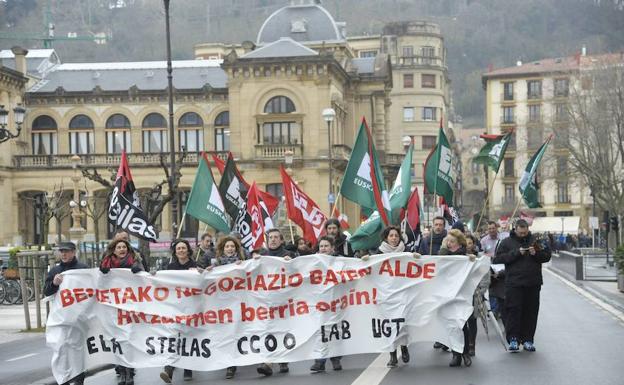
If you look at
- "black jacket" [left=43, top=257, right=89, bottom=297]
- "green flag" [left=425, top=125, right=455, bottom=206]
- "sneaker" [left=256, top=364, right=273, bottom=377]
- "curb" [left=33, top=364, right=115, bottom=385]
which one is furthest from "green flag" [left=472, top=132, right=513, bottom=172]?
"black jacket" [left=43, top=257, right=89, bottom=297]

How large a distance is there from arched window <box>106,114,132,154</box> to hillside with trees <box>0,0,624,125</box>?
2371 inches

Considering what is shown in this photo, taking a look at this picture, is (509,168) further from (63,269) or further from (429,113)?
(63,269)

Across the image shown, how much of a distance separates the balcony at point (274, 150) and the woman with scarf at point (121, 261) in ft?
199

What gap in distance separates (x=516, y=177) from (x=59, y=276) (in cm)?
10871

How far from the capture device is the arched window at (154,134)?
274ft

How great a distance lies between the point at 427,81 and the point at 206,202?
107439 mm

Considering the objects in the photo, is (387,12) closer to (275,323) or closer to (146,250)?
(146,250)

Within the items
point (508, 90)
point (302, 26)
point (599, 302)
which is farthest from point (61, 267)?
→ point (508, 90)

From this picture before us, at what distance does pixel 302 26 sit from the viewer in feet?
298

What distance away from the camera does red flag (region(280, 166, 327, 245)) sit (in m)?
21.5

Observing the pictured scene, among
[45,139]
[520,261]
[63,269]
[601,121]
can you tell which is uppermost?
[45,139]

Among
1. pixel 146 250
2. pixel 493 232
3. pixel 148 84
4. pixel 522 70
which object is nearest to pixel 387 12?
pixel 522 70

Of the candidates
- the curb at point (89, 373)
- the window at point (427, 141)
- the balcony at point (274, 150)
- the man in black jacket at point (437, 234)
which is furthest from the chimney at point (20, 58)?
the curb at point (89, 373)

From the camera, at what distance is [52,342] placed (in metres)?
13.7
